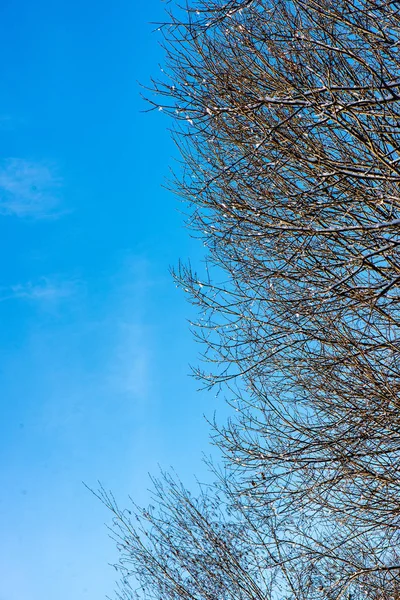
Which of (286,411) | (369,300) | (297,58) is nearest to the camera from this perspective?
(369,300)

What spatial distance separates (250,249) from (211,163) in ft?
3.08

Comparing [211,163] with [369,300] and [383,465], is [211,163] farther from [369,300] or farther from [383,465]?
[383,465]

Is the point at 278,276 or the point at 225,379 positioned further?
the point at 225,379

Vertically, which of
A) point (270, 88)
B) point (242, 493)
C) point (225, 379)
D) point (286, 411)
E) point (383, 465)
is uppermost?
point (270, 88)

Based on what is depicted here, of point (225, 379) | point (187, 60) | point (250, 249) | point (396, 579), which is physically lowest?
point (396, 579)

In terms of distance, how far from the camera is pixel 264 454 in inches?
236

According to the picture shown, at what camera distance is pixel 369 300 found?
5.12 m

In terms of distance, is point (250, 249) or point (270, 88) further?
point (250, 249)

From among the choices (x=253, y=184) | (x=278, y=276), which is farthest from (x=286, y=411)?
(x=253, y=184)

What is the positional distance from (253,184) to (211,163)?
25.5 inches

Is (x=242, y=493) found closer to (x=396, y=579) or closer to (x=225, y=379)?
(x=225, y=379)

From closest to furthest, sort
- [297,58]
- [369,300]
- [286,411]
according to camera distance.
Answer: [369,300], [297,58], [286,411]

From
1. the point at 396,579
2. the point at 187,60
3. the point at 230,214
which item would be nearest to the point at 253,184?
the point at 230,214

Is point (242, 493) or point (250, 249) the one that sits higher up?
point (250, 249)
